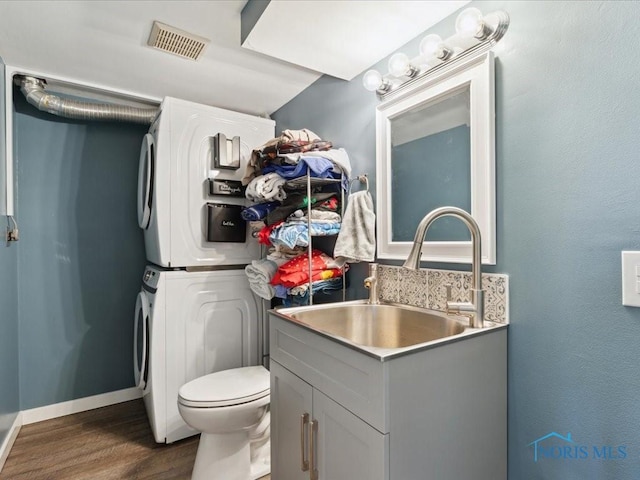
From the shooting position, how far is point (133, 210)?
261cm

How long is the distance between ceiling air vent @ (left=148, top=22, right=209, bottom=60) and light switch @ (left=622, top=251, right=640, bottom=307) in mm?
1977

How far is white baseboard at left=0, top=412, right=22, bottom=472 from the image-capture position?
1.81 meters

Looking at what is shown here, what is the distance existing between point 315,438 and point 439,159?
1.18 m

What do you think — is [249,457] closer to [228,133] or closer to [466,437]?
[466,437]

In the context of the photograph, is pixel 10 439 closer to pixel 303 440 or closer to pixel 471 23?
pixel 303 440

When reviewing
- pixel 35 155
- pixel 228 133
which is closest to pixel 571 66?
pixel 228 133

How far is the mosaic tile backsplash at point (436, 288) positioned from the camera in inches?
46.6

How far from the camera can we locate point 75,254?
241 cm

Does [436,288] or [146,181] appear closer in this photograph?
[436,288]

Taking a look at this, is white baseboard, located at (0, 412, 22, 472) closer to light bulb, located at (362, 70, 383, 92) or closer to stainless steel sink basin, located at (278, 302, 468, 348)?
stainless steel sink basin, located at (278, 302, 468, 348)

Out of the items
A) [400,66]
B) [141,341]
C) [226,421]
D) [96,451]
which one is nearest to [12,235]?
[141,341]

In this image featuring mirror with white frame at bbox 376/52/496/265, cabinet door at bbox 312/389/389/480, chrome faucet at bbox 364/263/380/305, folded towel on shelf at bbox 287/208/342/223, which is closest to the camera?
cabinet door at bbox 312/389/389/480

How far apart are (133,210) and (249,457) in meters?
1.95
